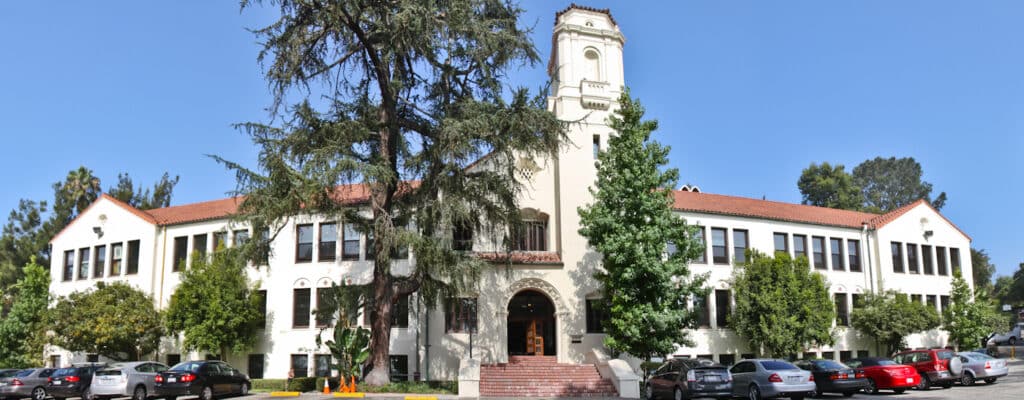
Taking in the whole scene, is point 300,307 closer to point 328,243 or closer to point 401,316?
point 328,243

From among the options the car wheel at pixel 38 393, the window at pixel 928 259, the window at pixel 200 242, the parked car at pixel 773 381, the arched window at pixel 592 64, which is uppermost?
the arched window at pixel 592 64

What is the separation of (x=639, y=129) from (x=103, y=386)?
65.9 ft

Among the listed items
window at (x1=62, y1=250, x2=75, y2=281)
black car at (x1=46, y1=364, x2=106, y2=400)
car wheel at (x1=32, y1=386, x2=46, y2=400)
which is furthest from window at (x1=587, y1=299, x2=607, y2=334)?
window at (x1=62, y1=250, x2=75, y2=281)

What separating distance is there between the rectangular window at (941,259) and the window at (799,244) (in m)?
8.65

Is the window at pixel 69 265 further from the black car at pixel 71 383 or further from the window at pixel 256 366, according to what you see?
the black car at pixel 71 383

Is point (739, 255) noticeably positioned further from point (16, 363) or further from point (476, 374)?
point (16, 363)

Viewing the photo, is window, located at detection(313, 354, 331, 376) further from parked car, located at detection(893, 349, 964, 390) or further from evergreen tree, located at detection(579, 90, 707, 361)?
parked car, located at detection(893, 349, 964, 390)

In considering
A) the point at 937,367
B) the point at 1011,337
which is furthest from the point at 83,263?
the point at 1011,337

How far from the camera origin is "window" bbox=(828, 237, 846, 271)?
120 feet

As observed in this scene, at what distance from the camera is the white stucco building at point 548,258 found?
30.2 m

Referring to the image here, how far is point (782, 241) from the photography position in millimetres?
35781

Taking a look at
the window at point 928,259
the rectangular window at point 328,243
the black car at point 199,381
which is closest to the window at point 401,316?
the rectangular window at point 328,243

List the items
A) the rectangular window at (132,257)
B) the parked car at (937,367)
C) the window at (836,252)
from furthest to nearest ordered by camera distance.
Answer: the window at (836,252)
the rectangular window at (132,257)
the parked car at (937,367)

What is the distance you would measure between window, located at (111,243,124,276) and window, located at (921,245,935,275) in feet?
129
